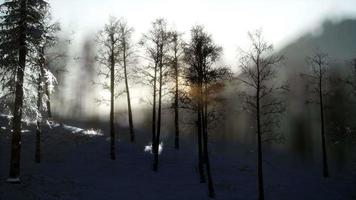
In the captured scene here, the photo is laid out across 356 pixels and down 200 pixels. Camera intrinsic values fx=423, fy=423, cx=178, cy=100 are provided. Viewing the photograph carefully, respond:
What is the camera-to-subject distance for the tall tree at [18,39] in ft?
80.7

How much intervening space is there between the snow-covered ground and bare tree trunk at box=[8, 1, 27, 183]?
36.6 inches

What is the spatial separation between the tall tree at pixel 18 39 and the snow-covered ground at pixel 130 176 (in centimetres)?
303

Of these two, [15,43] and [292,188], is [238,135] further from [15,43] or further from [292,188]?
[15,43]

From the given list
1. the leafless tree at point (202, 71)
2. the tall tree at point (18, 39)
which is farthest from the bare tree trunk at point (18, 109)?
the leafless tree at point (202, 71)

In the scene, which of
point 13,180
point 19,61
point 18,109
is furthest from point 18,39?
point 13,180

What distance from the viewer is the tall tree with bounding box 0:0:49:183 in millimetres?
24594

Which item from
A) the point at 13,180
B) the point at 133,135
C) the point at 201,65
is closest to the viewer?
the point at 13,180

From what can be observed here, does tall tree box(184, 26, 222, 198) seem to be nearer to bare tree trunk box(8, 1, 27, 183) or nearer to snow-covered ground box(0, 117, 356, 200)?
snow-covered ground box(0, 117, 356, 200)

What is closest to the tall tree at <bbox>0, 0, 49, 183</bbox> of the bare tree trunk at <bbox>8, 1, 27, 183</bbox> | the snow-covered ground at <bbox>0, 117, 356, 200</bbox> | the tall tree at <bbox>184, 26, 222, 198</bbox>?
the bare tree trunk at <bbox>8, 1, 27, 183</bbox>

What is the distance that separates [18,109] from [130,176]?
9.92 m

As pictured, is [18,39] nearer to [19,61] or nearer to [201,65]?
[19,61]

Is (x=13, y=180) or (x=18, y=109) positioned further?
(x=18, y=109)

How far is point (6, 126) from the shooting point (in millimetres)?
40875

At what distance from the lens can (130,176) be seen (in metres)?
30.9
